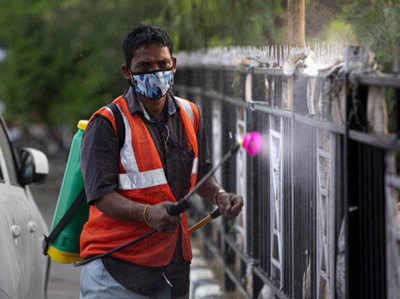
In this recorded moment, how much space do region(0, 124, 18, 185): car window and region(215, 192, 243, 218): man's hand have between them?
1970 millimetres

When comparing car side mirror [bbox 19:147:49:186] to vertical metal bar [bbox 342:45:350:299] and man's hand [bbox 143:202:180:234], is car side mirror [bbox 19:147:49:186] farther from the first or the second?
vertical metal bar [bbox 342:45:350:299]

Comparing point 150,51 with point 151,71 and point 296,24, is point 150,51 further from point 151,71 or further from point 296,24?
point 296,24

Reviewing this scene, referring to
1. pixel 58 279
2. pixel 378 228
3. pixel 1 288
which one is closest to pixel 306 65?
pixel 378 228

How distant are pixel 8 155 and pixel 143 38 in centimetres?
203

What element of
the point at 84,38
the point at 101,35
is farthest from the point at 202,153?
the point at 84,38

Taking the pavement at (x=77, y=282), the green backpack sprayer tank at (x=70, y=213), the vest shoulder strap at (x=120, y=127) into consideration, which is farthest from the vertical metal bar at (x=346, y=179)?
the pavement at (x=77, y=282)

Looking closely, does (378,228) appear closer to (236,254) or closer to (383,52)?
(383,52)

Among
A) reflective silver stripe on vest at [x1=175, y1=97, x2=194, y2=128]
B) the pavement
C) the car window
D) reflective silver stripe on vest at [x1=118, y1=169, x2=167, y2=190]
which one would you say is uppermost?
reflective silver stripe on vest at [x1=175, y1=97, x2=194, y2=128]

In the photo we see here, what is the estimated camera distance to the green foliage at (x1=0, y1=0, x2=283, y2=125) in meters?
6.92

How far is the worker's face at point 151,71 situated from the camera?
144 inches

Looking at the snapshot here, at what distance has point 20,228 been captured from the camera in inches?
185

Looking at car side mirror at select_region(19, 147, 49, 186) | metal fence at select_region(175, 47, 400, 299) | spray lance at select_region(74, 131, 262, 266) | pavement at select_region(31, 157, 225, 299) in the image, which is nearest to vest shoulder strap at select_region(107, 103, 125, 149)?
spray lance at select_region(74, 131, 262, 266)

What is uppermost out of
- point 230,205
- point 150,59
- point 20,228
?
point 150,59

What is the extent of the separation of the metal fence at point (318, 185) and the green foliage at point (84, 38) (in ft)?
1.77
